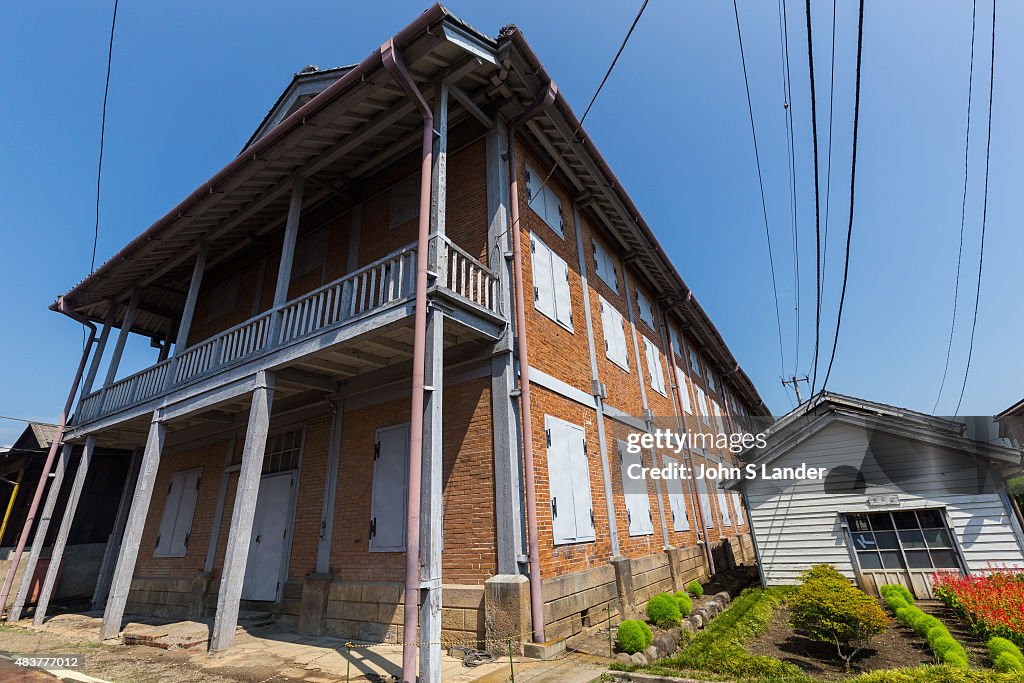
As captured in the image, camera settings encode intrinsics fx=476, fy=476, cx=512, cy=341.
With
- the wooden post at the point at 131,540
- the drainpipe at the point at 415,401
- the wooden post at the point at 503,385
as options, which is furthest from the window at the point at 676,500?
the wooden post at the point at 131,540

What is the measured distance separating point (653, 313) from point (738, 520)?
1020cm

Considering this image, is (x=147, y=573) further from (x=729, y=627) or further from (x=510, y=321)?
(x=729, y=627)

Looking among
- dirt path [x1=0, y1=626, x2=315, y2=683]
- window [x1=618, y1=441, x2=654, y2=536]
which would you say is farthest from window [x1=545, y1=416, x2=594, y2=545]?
dirt path [x1=0, y1=626, x2=315, y2=683]

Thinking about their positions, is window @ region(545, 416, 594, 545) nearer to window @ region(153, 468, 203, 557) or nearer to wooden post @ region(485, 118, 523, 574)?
wooden post @ region(485, 118, 523, 574)

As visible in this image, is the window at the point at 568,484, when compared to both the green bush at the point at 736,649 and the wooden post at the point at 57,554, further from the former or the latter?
the wooden post at the point at 57,554

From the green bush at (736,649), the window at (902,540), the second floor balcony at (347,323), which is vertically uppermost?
the second floor balcony at (347,323)

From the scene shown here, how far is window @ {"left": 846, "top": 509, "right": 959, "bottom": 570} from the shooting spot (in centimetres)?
946

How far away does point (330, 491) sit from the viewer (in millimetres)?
8570

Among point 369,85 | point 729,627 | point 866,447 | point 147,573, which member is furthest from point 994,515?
point 147,573

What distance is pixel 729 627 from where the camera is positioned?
7.51 meters

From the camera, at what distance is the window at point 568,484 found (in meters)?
7.43

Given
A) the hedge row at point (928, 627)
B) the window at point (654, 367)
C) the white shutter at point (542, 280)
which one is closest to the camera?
the hedge row at point (928, 627)

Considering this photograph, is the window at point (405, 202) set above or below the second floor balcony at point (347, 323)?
above

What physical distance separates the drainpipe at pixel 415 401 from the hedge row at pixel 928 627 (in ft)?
17.3
